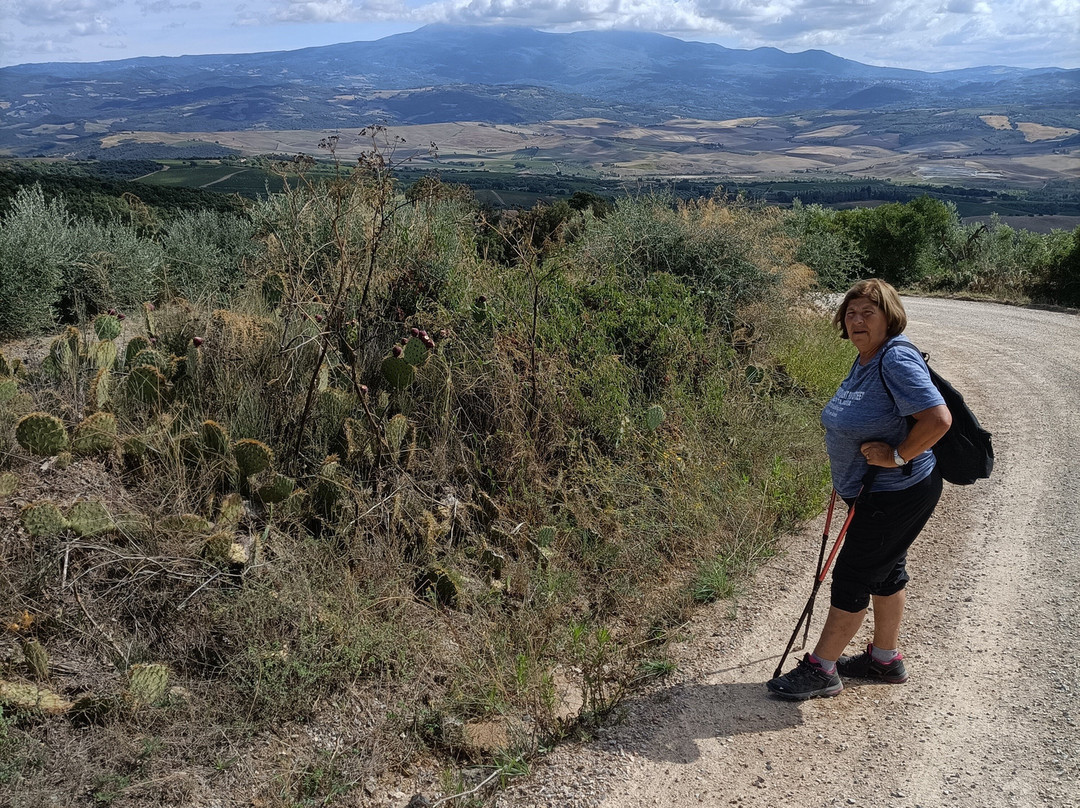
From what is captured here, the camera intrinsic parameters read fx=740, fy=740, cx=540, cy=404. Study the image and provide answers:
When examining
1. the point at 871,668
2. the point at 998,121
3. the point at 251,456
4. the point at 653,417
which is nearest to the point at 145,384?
the point at 251,456

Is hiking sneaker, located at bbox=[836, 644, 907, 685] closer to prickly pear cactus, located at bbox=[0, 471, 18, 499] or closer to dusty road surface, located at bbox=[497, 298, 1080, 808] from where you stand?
dusty road surface, located at bbox=[497, 298, 1080, 808]

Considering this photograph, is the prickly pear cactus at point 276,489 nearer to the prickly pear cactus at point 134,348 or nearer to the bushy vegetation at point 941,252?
the prickly pear cactus at point 134,348

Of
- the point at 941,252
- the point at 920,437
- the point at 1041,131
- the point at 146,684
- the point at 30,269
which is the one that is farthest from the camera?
the point at 1041,131

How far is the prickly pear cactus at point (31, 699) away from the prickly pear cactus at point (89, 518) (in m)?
0.77

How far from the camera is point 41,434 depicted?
4031mm

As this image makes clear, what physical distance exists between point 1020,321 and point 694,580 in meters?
12.2

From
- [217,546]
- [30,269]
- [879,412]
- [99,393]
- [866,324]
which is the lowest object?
[217,546]

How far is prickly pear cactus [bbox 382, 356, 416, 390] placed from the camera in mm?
5219

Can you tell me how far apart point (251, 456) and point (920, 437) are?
11.3ft

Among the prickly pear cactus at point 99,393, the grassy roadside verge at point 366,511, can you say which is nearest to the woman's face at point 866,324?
the grassy roadside verge at point 366,511

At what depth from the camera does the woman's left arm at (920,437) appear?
2.93 metres

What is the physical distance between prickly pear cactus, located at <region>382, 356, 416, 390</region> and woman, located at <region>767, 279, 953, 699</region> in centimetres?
291

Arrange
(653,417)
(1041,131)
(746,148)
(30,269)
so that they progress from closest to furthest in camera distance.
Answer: (653,417), (30,269), (746,148), (1041,131)

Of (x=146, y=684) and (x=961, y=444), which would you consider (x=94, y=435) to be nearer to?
(x=146, y=684)
